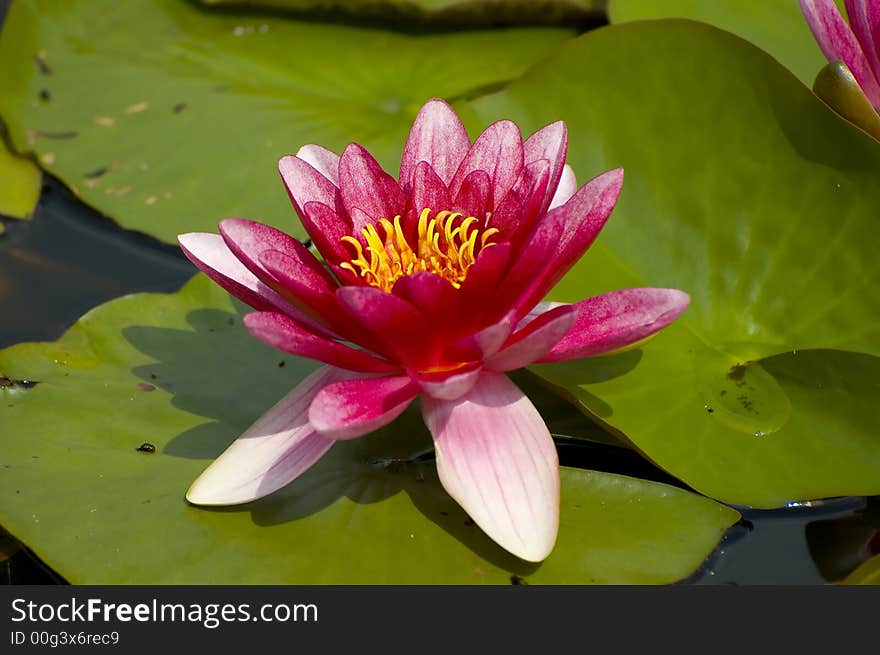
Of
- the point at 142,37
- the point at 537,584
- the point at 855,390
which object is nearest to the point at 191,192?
the point at 142,37

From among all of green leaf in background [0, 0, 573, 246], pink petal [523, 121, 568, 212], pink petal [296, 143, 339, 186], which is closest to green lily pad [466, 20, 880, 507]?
pink petal [523, 121, 568, 212]

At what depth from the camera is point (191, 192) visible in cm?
258

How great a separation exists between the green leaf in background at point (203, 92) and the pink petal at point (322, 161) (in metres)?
0.60

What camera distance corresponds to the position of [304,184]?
175 centimetres

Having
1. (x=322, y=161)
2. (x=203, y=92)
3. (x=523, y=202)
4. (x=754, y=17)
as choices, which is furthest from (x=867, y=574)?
(x=203, y=92)

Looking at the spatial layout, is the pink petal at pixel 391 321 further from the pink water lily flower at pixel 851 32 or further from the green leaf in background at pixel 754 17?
the green leaf in background at pixel 754 17

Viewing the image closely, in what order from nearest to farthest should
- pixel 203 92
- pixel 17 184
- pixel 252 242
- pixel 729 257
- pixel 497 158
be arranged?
pixel 252 242 < pixel 497 158 < pixel 729 257 < pixel 17 184 < pixel 203 92

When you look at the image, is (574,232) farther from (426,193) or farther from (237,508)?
(237,508)

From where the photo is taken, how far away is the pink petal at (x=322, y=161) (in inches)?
73.4

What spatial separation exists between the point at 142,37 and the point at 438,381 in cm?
203

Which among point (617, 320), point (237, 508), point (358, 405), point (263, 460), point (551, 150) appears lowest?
point (237, 508)

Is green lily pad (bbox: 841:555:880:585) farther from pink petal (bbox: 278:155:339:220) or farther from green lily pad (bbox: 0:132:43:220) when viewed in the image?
green lily pad (bbox: 0:132:43:220)

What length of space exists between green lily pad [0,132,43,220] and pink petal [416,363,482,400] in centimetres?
161

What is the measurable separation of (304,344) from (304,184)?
1.17 feet
